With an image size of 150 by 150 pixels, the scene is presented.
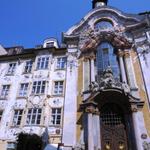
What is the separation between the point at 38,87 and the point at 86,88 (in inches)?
208

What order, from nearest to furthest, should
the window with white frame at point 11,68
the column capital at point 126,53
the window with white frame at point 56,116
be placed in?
1. the window with white frame at point 56,116
2. the column capital at point 126,53
3. the window with white frame at point 11,68

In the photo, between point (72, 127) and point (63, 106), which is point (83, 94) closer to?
point (63, 106)

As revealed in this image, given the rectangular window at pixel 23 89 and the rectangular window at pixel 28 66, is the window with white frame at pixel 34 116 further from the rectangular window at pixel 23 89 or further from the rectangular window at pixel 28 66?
the rectangular window at pixel 28 66

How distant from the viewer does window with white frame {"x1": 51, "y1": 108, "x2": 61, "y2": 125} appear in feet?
61.2

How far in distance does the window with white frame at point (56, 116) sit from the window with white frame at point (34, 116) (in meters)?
1.27

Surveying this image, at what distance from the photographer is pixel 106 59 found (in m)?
22.0

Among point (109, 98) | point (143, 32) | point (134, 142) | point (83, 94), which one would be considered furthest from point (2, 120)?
point (143, 32)

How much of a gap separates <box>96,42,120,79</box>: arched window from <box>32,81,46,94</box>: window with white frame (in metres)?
6.28

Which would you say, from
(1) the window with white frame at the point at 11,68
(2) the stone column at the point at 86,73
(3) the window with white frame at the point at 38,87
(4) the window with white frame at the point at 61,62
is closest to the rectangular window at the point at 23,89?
(3) the window with white frame at the point at 38,87

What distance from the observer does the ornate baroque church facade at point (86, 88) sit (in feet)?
56.7

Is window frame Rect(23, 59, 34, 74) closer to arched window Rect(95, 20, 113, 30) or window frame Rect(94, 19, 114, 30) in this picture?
window frame Rect(94, 19, 114, 30)

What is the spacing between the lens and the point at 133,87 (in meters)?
19.0

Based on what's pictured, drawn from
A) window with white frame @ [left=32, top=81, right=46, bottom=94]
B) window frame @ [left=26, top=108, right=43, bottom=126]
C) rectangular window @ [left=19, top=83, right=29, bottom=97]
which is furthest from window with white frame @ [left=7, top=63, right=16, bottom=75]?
window frame @ [left=26, top=108, right=43, bottom=126]

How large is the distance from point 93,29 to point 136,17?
17.9 feet
